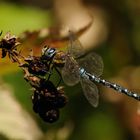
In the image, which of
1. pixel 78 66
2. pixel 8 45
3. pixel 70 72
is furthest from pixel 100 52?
pixel 8 45

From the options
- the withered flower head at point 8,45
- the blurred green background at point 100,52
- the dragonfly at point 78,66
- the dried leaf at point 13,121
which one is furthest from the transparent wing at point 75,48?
the blurred green background at point 100,52

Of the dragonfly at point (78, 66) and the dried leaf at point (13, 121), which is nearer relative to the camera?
the dragonfly at point (78, 66)

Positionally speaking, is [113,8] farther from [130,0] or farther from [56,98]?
[56,98]

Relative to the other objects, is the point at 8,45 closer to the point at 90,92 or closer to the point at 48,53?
the point at 48,53

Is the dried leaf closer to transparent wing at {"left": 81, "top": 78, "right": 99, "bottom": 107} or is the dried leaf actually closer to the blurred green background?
transparent wing at {"left": 81, "top": 78, "right": 99, "bottom": 107}

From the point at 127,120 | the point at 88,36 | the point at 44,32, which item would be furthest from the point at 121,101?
the point at 44,32

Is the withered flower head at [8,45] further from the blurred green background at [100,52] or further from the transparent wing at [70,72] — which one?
the blurred green background at [100,52]
